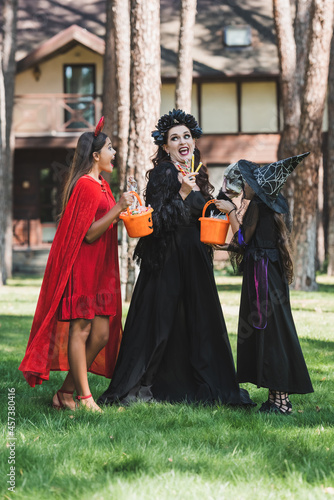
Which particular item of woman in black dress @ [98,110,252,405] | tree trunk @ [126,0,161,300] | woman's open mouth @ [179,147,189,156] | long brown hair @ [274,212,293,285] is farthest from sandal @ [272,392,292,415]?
tree trunk @ [126,0,161,300]

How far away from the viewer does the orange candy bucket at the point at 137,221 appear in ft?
15.0

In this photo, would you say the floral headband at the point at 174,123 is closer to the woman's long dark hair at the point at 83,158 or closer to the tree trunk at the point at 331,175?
the woman's long dark hair at the point at 83,158

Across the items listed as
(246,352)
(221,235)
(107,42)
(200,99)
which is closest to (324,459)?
(246,352)

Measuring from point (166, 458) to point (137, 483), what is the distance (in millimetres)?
400

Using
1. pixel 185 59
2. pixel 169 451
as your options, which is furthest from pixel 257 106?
pixel 169 451

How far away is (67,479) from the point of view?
3.33 m

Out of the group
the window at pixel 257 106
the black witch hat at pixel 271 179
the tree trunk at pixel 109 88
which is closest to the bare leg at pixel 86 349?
the black witch hat at pixel 271 179

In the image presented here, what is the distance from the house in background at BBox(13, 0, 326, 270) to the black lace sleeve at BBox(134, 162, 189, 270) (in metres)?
19.1


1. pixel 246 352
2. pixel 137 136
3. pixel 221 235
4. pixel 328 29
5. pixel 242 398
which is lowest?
pixel 242 398

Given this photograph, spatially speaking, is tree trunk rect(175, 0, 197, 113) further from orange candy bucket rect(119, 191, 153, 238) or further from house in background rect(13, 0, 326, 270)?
orange candy bucket rect(119, 191, 153, 238)

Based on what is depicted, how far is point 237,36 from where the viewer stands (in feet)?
84.1

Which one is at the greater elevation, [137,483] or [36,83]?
[36,83]

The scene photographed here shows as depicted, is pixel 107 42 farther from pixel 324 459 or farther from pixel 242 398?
pixel 324 459

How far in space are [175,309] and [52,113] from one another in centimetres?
2037
